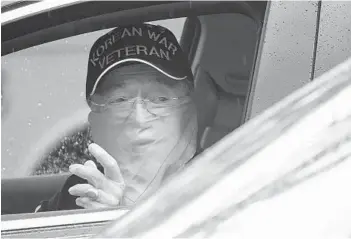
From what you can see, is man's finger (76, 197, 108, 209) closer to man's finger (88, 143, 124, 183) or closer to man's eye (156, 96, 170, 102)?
man's finger (88, 143, 124, 183)

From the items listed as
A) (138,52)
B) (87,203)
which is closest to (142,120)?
(138,52)

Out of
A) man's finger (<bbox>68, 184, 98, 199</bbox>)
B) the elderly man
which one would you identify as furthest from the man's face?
man's finger (<bbox>68, 184, 98, 199</bbox>)

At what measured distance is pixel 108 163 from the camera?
2221 mm

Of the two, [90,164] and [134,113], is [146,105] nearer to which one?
[134,113]

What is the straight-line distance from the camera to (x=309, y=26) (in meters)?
2.03

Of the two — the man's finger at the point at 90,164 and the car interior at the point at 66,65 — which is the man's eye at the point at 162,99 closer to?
the car interior at the point at 66,65

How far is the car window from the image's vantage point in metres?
2.33

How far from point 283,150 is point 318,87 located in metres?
0.11

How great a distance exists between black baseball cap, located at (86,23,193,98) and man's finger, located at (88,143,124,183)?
0.66 ft

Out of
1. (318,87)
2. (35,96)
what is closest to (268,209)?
(318,87)

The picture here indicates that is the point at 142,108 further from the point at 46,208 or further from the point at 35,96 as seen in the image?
the point at 46,208

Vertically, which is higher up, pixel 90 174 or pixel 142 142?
pixel 142 142

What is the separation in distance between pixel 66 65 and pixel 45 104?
12cm

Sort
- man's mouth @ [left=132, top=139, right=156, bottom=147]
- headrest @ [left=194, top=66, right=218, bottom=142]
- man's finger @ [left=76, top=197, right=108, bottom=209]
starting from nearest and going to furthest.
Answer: man's finger @ [left=76, top=197, right=108, bottom=209], headrest @ [left=194, top=66, right=218, bottom=142], man's mouth @ [left=132, top=139, right=156, bottom=147]
